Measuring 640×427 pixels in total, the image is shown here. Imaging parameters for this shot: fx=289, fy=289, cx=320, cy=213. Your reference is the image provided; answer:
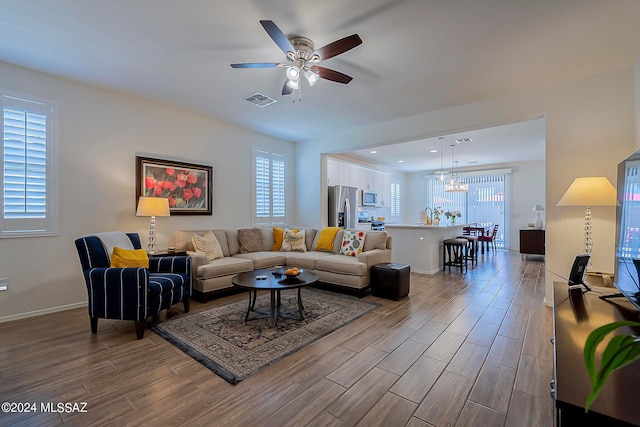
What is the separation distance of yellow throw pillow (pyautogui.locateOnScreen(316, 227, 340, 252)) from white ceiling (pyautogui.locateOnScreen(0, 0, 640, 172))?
86.4 inches

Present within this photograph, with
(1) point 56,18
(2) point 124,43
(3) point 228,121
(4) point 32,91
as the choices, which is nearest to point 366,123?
(3) point 228,121

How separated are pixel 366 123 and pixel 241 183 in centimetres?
254

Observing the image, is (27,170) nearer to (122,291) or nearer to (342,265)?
(122,291)

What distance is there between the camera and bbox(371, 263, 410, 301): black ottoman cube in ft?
12.7

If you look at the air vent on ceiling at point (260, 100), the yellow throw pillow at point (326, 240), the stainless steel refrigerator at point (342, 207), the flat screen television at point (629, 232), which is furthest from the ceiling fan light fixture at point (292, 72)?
the stainless steel refrigerator at point (342, 207)

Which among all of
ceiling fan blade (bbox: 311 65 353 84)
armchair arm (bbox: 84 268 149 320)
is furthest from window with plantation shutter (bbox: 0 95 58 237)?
ceiling fan blade (bbox: 311 65 353 84)

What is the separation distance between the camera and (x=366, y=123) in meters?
5.12

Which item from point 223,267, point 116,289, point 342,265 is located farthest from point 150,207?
point 342,265

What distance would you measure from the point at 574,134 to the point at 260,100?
13.0 feet

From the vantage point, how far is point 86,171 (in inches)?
144

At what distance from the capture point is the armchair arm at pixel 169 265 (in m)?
3.42

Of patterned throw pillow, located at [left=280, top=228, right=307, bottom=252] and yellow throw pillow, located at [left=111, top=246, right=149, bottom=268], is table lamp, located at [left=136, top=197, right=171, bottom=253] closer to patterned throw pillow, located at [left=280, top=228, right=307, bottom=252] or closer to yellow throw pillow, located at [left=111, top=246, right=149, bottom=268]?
yellow throw pillow, located at [left=111, top=246, right=149, bottom=268]

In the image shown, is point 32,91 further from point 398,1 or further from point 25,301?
point 398,1

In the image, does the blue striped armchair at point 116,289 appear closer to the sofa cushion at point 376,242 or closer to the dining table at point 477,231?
the sofa cushion at point 376,242
